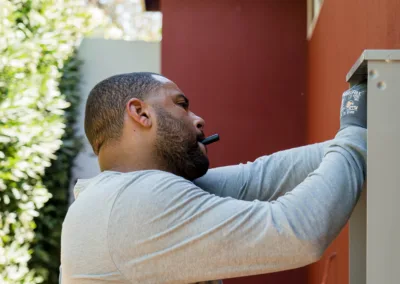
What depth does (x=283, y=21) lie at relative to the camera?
635 centimetres

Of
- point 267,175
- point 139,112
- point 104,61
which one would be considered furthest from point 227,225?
point 104,61

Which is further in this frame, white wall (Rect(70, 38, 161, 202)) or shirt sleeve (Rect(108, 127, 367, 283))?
white wall (Rect(70, 38, 161, 202))

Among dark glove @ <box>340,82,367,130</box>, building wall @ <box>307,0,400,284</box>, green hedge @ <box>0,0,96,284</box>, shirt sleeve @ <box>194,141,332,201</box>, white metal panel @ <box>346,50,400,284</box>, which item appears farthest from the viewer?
green hedge @ <box>0,0,96,284</box>

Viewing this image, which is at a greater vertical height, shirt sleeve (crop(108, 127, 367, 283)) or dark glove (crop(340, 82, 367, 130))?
dark glove (crop(340, 82, 367, 130))

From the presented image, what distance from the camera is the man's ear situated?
1.75m

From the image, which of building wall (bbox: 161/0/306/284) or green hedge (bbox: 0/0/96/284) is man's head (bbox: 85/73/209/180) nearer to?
green hedge (bbox: 0/0/96/284)

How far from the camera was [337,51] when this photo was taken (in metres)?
3.73

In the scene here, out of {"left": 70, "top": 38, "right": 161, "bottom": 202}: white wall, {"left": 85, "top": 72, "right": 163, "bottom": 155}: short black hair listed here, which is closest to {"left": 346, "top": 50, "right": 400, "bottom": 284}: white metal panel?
{"left": 85, "top": 72, "right": 163, "bottom": 155}: short black hair

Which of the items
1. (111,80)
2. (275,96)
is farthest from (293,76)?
(111,80)

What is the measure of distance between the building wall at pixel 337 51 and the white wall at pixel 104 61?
2.07 m

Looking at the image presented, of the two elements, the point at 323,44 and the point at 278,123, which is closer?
the point at 323,44

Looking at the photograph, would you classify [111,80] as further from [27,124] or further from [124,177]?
[27,124]

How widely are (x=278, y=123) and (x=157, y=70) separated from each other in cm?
167

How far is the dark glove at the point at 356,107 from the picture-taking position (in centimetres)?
150
